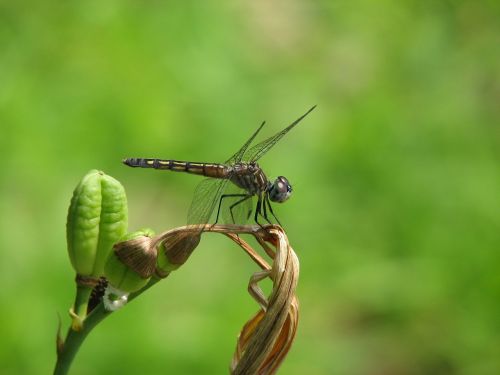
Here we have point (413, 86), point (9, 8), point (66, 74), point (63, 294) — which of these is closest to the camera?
point (63, 294)

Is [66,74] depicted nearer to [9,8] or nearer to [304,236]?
[9,8]

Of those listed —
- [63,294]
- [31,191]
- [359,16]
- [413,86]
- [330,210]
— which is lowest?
[63,294]

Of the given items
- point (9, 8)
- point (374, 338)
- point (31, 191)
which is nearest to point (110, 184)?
point (31, 191)

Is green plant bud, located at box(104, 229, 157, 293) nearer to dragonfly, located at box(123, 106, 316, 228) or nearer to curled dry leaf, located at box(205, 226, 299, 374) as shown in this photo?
curled dry leaf, located at box(205, 226, 299, 374)

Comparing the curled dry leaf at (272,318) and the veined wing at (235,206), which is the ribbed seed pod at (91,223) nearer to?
the curled dry leaf at (272,318)

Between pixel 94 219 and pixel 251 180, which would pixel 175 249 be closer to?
pixel 94 219

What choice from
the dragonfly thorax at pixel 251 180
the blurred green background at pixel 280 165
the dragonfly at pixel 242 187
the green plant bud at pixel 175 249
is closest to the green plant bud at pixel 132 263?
the green plant bud at pixel 175 249

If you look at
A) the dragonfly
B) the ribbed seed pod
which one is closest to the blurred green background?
the dragonfly

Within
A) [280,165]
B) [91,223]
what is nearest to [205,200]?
[91,223]
